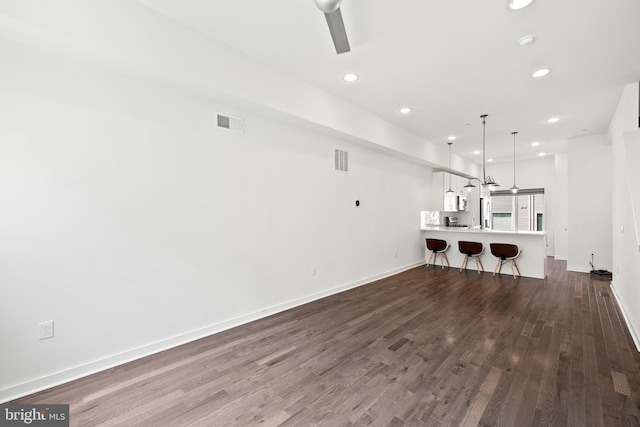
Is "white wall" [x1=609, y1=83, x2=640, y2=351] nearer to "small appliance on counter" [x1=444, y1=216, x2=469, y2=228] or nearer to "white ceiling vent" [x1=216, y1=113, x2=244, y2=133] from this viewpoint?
"small appliance on counter" [x1=444, y1=216, x2=469, y2=228]

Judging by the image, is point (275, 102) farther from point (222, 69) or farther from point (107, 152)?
point (107, 152)

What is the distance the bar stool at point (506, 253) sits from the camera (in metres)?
5.65

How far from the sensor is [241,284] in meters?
3.46

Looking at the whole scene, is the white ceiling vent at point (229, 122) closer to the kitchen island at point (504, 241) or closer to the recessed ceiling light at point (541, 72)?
the recessed ceiling light at point (541, 72)

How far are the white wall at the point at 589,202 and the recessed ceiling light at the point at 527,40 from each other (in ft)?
15.8

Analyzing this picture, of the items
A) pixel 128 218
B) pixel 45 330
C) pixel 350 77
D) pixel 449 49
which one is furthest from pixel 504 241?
pixel 45 330

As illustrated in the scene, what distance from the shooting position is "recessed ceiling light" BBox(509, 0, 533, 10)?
2.31 m

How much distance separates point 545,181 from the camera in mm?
8703

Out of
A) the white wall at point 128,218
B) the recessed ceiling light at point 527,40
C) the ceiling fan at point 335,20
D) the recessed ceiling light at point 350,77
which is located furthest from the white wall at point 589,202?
the ceiling fan at point 335,20

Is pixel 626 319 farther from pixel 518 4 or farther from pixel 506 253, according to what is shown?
pixel 518 4

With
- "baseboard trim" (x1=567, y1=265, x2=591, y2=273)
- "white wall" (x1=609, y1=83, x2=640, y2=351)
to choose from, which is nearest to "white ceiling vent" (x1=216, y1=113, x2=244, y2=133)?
"white wall" (x1=609, y1=83, x2=640, y2=351)

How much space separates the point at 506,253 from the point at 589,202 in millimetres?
2261

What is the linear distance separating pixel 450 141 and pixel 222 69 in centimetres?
565

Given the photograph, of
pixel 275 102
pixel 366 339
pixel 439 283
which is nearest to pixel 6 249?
pixel 275 102
